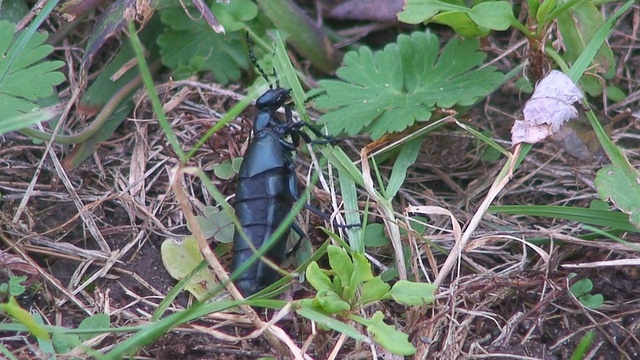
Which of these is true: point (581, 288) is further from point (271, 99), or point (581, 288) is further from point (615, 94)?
point (271, 99)

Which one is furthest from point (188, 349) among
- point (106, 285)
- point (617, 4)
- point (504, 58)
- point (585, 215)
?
point (617, 4)

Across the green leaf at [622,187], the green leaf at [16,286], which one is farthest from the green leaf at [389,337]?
the green leaf at [16,286]

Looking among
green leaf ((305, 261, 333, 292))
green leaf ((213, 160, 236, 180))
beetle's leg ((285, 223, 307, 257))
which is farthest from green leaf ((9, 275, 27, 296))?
green leaf ((305, 261, 333, 292))

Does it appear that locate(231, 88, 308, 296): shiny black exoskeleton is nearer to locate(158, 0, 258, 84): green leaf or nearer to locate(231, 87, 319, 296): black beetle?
locate(231, 87, 319, 296): black beetle

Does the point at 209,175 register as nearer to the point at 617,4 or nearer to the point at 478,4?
the point at 478,4

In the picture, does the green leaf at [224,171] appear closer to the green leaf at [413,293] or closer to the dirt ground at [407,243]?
the dirt ground at [407,243]

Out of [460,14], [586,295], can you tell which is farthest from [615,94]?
[586,295]
